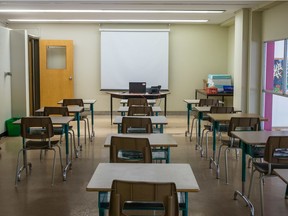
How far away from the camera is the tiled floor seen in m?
4.41

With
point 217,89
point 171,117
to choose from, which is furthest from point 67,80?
point 217,89

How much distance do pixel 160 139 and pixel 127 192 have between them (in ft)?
6.50

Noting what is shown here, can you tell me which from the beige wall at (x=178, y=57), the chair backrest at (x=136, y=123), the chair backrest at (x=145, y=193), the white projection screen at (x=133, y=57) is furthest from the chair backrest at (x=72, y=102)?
the chair backrest at (x=145, y=193)

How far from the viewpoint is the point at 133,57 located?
1237 centimetres

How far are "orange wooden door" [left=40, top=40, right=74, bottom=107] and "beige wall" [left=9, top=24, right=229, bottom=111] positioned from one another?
348 millimetres

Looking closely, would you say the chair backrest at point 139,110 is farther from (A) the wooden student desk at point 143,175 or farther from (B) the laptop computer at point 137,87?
(B) the laptop computer at point 137,87

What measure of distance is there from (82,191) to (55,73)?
7537 millimetres

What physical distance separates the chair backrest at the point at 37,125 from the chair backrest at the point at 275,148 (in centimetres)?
271

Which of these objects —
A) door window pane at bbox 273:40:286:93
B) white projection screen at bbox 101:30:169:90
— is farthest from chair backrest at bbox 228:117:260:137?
white projection screen at bbox 101:30:169:90

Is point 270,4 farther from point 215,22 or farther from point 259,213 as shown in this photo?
point 259,213

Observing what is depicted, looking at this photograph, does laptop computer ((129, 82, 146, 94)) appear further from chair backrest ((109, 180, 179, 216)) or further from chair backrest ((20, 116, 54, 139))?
chair backrest ((109, 180, 179, 216))

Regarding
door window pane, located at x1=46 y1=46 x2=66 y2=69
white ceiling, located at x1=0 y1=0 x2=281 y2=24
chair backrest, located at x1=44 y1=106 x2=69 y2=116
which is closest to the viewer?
chair backrest, located at x1=44 y1=106 x2=69 y2=116

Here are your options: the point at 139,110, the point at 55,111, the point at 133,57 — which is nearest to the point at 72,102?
the point at 55,111

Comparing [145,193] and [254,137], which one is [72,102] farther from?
[145,193]
